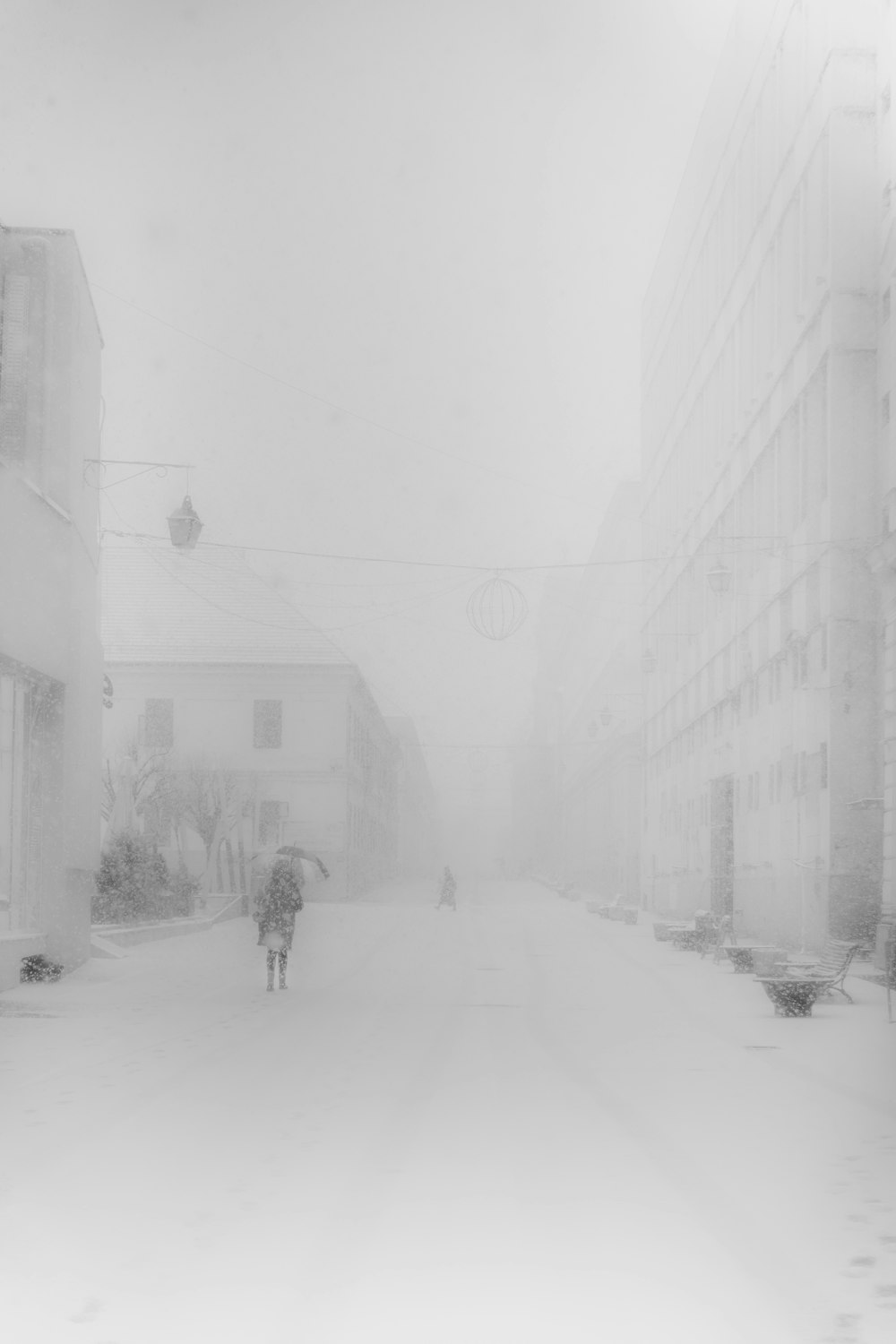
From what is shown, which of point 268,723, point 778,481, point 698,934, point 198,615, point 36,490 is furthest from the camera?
point 268,723

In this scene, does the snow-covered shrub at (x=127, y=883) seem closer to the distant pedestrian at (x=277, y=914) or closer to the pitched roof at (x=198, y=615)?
the pitched roof at (x=198, y=615)

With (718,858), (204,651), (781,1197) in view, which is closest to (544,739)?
(204,651)

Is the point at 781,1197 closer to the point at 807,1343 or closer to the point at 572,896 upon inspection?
the point at 807,1343

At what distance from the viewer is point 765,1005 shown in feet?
57.6

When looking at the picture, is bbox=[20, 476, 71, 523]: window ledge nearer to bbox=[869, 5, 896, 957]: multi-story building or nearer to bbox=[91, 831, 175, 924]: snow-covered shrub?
bbox=[91, 831, 175, 924]: snow-covered shrub

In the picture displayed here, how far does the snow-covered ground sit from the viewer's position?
564cm

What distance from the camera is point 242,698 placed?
52.6m

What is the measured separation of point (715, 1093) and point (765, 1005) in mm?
7127

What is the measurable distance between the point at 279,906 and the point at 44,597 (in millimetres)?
4154

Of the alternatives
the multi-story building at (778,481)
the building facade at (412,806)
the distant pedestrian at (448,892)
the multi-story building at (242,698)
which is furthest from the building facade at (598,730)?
the multi-story building at (242,698)

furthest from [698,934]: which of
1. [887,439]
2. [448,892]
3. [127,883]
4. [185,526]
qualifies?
[448,892]

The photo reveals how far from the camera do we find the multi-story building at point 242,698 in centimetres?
4566

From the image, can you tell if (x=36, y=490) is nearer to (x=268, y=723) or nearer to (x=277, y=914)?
(x=277, y=914)

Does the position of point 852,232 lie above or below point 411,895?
above
